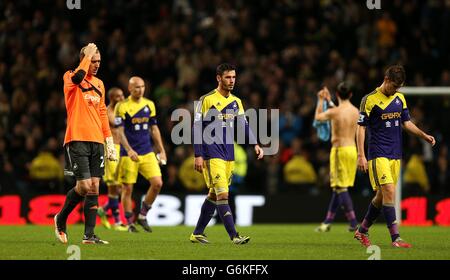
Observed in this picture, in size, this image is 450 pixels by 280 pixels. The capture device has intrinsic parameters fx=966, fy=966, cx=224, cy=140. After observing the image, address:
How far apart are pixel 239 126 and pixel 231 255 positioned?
297 centimetres

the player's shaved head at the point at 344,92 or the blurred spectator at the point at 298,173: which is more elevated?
the player's shaved head at the point at 344,92

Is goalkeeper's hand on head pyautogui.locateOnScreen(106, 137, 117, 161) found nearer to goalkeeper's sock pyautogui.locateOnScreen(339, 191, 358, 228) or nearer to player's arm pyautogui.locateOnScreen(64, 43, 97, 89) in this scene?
player's arm pyautogui.locateOnScreen(64, 43, 97, 89)

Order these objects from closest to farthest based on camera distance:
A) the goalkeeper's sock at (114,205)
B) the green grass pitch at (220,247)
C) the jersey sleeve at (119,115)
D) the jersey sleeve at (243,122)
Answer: the green grass pitch at (220,247), the jersey sleeve at (243,122), the jersey sleeve at (119,115), the goalkeeper's sock at (114,205)

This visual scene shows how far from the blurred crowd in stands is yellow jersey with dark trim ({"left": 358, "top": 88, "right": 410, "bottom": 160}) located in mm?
8778

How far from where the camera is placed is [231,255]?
37.6 feet

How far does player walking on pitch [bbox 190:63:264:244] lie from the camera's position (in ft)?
42.5

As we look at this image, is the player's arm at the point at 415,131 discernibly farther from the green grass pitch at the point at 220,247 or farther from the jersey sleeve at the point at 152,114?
the jersey sleeve at the point at 152,114

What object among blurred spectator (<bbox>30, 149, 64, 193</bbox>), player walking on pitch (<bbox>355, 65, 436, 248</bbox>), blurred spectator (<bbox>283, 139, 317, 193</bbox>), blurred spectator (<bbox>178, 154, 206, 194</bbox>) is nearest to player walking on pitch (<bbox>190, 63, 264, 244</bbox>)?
player walking on pitch (<bbox>355, 65, 436, 248</bbox>)

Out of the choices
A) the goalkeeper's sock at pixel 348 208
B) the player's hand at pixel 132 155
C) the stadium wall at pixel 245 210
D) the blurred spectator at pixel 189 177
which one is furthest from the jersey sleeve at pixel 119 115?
the blurred spectator at pixel 189 177

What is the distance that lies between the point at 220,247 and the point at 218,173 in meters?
1.00

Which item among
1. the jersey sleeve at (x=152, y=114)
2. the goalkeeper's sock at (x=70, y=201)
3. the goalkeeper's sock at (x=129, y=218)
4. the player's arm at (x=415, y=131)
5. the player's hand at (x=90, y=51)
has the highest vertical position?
the player's hand at (x=90, y=51)

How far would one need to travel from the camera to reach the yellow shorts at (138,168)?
1673 centimetres

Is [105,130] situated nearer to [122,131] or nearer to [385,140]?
[122,131]
